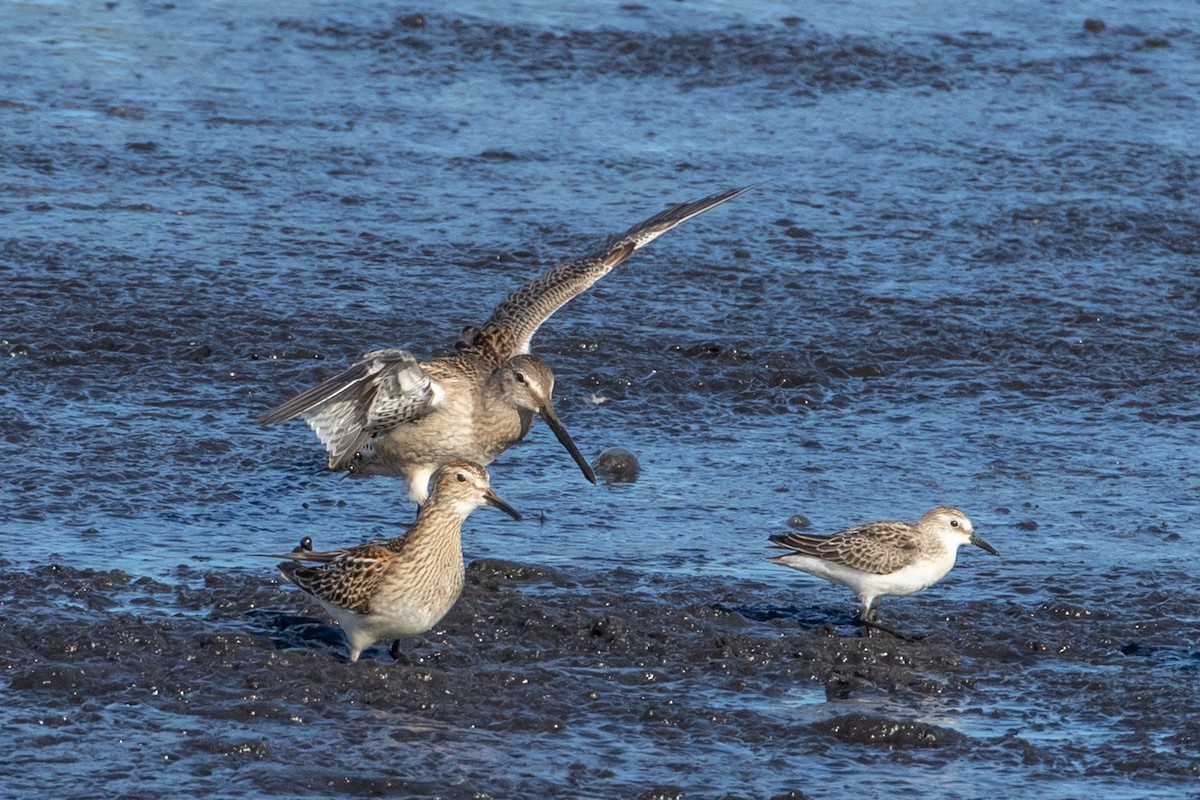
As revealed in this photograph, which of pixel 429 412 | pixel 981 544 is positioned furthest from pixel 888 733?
pixel 429 412

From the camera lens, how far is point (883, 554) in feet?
23.9

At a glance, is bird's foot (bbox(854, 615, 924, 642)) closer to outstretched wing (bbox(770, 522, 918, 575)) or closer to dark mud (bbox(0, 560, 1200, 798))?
dark mud (bbox(0, 560, 1200, 798))

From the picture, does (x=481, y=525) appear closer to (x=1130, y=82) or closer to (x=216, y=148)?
(x=216, y=148)

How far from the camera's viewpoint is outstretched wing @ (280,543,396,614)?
6598mm

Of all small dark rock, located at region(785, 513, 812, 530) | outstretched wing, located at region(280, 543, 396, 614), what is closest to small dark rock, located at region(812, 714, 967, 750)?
outstretched wing, located at region(280, 543, 396, 614)

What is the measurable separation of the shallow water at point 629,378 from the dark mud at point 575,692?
0.02 metres

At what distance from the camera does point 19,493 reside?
8.16 m

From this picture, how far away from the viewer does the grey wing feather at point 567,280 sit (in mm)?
9602

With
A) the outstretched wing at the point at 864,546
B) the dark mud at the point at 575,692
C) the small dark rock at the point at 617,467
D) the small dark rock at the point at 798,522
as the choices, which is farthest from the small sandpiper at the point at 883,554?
the small dark rock at the point at 617,467

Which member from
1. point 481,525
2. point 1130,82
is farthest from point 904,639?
point 1130,82

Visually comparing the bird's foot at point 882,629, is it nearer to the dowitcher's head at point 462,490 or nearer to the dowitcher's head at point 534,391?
the dowitcher's head at point 462,490

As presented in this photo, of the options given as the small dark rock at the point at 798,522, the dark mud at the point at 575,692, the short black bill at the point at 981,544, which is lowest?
the dark mud at the point at 575,692

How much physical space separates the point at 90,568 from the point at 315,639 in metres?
1.02

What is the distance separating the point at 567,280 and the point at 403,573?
3601mm
